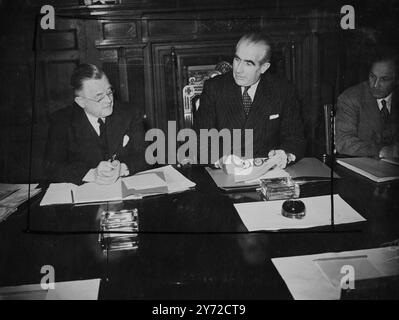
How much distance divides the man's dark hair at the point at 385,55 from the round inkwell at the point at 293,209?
0.84 meters

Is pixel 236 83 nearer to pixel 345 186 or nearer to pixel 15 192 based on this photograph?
pixel 345 186

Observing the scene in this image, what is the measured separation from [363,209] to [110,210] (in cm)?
75

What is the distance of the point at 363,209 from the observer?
41.3 inches

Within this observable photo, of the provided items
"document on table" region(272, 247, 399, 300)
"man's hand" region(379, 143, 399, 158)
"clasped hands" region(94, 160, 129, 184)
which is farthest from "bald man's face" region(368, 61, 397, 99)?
"clasped hands" region(94, 160, 129, 184)

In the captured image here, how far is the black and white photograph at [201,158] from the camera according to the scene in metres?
0.80

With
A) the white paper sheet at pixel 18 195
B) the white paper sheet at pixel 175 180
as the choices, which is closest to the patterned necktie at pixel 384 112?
the white paper sheet at pixel 175 180

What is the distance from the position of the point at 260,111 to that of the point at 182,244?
0.98 m

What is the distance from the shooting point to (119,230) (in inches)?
37.2

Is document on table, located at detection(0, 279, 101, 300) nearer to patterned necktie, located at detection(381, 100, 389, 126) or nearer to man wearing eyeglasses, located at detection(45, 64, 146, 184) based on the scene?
man wearing eyeglasses, located at detection(45, 64, 146, 184)

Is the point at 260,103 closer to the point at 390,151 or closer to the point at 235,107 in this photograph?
the point at 235,107

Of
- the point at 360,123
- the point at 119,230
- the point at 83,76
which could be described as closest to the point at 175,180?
the point at 119,230

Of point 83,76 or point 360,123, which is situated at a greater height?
point 83,76

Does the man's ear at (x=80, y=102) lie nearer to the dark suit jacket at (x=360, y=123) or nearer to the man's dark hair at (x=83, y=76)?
the man's dark hair at (x=83, y=76)
